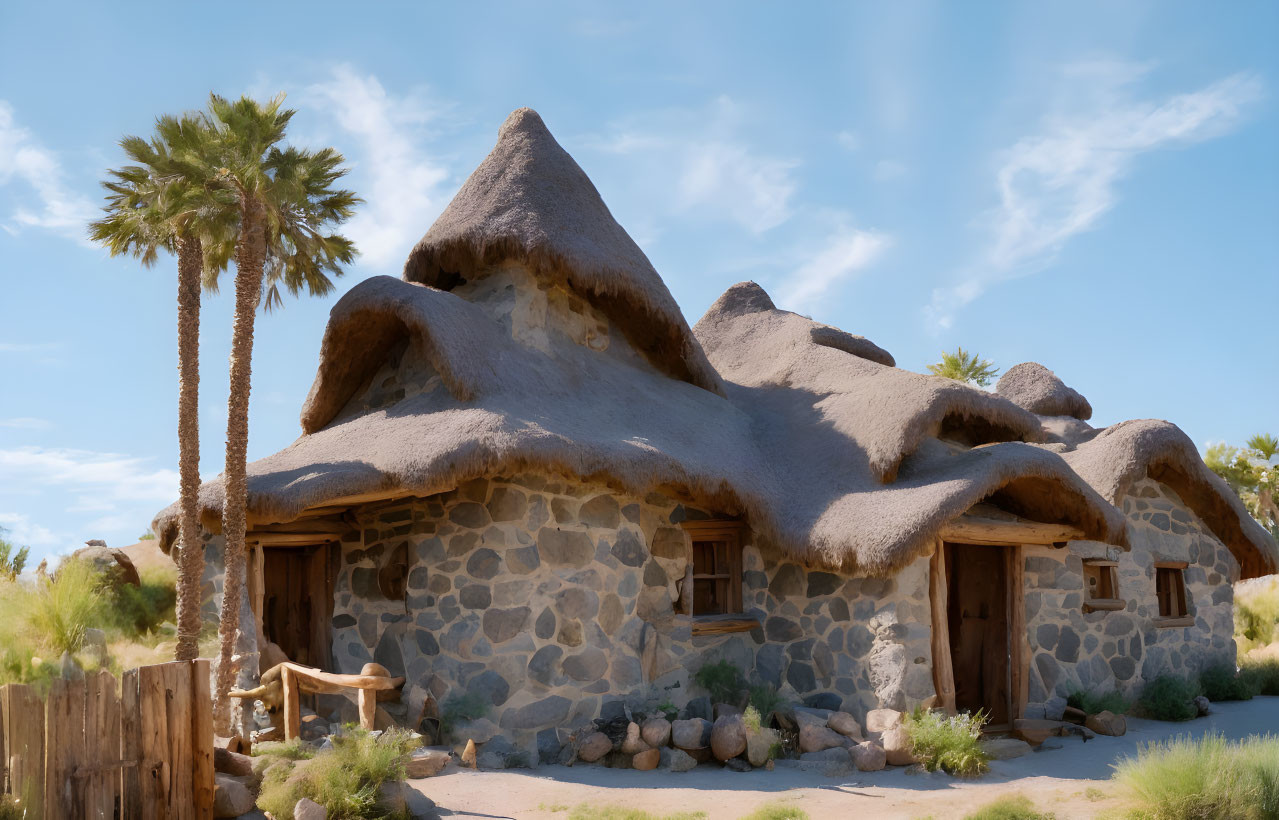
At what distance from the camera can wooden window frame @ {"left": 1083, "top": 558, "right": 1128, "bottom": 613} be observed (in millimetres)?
13055

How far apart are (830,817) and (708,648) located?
14.0ft

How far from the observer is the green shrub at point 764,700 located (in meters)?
10.8

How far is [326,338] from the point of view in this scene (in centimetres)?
1197

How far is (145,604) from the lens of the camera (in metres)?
19.2

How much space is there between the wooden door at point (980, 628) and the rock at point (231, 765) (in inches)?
321

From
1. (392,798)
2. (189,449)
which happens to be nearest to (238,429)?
(189,449)

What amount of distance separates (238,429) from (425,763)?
12.9 feet

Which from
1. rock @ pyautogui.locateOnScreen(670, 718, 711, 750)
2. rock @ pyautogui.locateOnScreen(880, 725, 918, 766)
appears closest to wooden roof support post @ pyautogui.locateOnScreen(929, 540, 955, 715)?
rock @ pyautogui.locateOnScreen(880, 725, 918, 766)

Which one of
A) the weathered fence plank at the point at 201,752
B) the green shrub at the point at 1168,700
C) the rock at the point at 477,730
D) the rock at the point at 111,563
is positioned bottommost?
the green shrub at the point at 1168,700

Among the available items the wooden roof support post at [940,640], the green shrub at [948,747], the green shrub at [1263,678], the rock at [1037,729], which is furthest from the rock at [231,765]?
the green shrub at [1263,678]

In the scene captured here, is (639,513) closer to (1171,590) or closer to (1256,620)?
(1171,590)

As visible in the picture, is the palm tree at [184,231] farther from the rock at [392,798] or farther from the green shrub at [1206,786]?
the green shrub at [1206,786]

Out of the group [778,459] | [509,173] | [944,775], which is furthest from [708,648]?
[509,173]

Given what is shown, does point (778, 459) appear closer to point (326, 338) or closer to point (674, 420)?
point (674, 420)
